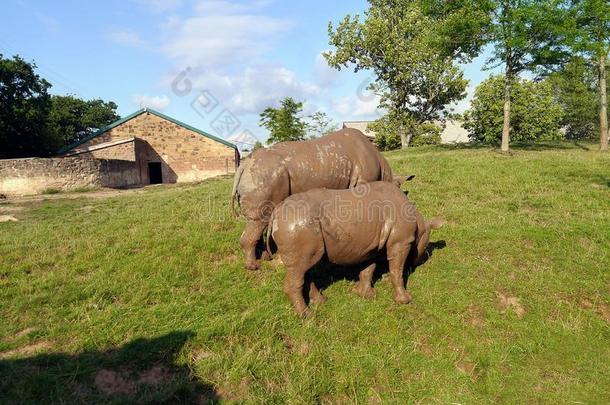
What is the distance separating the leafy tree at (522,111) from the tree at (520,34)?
14.9 metres

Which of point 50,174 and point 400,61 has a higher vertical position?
point 400,61

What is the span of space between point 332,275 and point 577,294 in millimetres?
3877

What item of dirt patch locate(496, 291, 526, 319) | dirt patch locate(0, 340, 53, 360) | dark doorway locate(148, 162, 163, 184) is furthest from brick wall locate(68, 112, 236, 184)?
dirt patch locate(496, 291, 526, 319)

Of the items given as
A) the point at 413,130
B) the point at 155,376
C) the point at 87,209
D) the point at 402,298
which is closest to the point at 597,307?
the point at 402,298

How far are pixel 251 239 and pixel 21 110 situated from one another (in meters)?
26.4

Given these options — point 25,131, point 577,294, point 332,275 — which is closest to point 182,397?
point 332,275

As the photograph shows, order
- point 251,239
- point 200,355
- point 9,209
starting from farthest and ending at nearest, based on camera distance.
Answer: point 9,209 < point 251,239 < point 200,355

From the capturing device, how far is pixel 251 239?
6.38m

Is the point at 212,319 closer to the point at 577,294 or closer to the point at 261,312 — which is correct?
the point at 261,312

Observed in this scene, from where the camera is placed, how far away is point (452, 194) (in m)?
11.1

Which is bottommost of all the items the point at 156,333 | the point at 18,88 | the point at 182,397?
the point at 182,397

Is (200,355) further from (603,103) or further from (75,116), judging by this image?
(75,116)

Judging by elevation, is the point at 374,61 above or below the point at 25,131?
above
